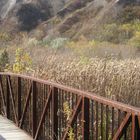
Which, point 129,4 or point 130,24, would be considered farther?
point 129,4

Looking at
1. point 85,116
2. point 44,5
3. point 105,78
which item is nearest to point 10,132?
point 105,78

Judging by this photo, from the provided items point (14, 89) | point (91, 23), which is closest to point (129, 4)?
point (91, 23)

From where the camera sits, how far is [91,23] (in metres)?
47.3

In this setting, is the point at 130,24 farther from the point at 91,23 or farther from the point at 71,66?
the point at 71,66

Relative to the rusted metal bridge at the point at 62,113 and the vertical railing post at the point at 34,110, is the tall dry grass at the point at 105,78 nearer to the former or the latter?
the rusted metal bridge at the point at 62,113

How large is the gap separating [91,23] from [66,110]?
134ft

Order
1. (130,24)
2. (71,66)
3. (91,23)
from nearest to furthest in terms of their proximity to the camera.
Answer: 1. (71,66)
2. (130,24)
3. (91,23)

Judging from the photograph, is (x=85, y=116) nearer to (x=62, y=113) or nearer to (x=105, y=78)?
(x=62, y=113)

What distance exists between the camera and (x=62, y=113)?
24.1 feet

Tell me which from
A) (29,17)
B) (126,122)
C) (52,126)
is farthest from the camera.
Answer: (29,17)

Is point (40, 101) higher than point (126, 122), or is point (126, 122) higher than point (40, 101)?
point (126, 122)

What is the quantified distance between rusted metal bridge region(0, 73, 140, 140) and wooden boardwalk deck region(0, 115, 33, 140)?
11 cm

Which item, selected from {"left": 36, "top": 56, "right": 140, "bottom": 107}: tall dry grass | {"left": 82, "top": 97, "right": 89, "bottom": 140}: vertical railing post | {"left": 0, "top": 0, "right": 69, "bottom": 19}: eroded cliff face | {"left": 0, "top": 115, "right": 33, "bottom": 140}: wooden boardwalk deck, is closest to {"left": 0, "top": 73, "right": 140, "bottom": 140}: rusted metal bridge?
{"left": 82, "top": 97, "right": 89, "bottom": 140}: vertical railing post

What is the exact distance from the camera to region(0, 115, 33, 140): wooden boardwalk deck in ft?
27.7
